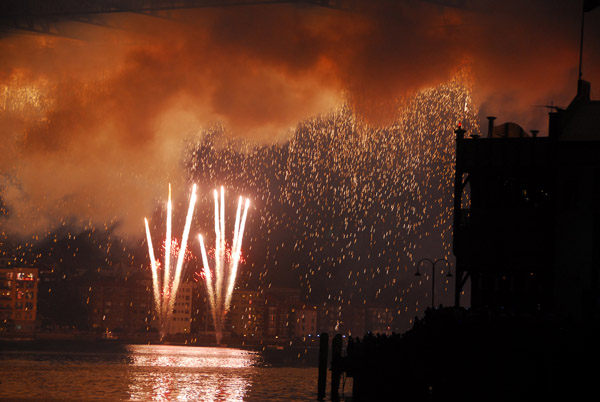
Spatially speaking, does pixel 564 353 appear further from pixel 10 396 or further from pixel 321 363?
pixel 10 396

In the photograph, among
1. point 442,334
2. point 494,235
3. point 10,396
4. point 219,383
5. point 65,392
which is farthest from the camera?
point 219,383

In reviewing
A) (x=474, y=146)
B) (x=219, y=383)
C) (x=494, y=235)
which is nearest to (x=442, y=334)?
(x=494, y=235)

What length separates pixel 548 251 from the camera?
44.4 meters

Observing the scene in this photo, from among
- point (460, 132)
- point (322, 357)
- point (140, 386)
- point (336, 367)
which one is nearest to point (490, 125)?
point (460, 132)

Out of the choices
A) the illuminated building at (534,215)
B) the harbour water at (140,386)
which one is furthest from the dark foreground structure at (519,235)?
the harbour water at (140,386)

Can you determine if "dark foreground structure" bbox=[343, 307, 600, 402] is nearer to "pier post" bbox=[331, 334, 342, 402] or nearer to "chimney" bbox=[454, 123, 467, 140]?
"chimney" bbox=[454, 123, 467, 140]

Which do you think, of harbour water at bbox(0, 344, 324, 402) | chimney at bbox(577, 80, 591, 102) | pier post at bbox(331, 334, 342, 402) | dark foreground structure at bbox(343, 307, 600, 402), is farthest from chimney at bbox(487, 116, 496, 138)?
harbour water at bbox(0, 344, 324, 402)

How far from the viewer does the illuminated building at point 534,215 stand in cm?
4325

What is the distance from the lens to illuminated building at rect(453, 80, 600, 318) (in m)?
43.2

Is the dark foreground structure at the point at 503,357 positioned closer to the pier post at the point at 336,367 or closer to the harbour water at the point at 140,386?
the pier post at the point at 336,367

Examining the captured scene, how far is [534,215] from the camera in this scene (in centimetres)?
4534

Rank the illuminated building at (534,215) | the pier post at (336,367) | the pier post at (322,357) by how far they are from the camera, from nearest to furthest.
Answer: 1. the illuminated building at (534,215)
2. the pier post at (322,357)
3. the pier post at (336,367)

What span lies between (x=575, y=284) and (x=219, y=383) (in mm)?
73383

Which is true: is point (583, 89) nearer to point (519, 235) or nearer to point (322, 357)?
point (519, 235)
